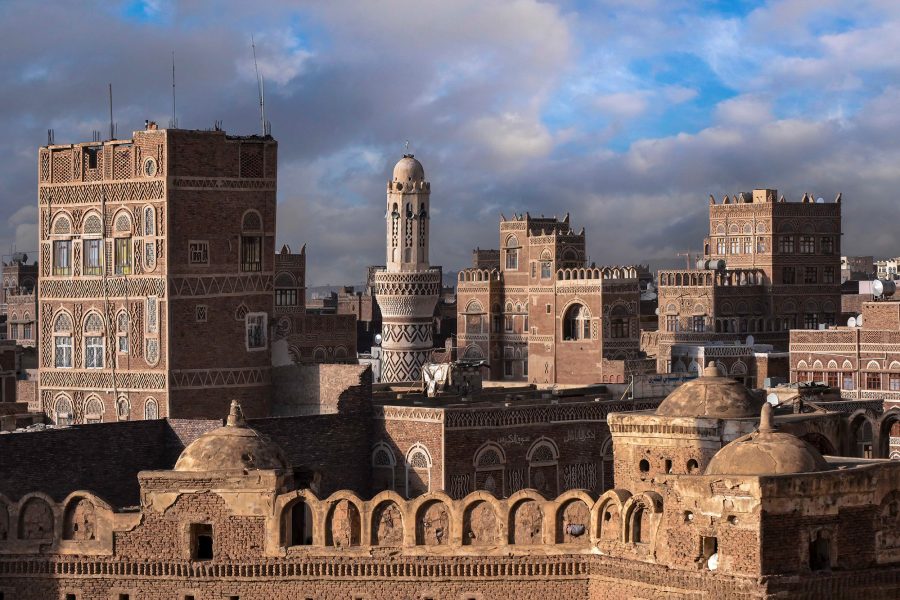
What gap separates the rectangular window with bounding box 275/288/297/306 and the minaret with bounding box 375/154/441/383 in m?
12.3

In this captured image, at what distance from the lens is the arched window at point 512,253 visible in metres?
91.0

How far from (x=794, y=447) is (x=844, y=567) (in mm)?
1796

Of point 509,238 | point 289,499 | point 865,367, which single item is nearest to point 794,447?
point 289,499

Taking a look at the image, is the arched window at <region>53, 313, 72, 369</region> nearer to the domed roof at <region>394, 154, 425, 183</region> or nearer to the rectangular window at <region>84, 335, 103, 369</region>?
the rectangular window at <region>84, 335, 103, 369</region>

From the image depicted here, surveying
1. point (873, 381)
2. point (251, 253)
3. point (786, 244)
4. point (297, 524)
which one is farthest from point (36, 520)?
point (786, 244)

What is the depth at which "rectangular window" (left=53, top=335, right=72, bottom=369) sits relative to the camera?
164 feet

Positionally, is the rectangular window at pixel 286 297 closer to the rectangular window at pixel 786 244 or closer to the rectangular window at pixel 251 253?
the rectangular window at pixel 786 244

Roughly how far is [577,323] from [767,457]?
5592 cm

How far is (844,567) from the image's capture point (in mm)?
30094

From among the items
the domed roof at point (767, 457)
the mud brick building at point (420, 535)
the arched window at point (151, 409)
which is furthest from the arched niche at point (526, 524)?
the arched window at point (151, 409)

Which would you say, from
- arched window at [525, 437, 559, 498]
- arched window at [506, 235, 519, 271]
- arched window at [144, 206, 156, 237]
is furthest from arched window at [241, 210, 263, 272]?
arched window at [506, 235, 519, 271]

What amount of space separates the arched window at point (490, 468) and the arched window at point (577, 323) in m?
36.9

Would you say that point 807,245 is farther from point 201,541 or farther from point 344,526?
point 201,541

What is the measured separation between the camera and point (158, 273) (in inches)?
1895
